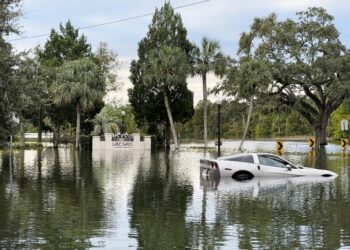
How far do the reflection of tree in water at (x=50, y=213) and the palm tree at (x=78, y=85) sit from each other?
109 ft

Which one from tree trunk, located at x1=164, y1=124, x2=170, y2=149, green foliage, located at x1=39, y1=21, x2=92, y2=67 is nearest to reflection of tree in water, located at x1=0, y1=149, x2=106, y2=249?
tree trunk, located at x1=164, y1=124, x2=170, y2=149

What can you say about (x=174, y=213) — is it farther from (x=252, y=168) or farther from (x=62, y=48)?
(x=62, y=48)

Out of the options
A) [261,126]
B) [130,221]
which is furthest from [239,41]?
[261,126]

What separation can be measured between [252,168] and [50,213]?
10684 millimetres

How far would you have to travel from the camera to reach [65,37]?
67.9m

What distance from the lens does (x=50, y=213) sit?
13602 mm

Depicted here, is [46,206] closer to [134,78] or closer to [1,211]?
[1,211]

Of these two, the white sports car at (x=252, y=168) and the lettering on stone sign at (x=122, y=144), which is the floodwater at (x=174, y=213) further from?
the lettering on stone sign at (x=122, y=144)

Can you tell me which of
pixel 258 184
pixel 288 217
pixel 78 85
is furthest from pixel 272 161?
pixel 78 85

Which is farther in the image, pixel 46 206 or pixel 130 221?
pixel 46 206

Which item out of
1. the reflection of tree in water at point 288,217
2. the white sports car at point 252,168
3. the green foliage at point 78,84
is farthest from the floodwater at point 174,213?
the green foliage at point 78,84

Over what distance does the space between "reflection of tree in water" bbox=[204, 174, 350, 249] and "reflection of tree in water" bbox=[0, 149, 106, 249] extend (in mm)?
2829

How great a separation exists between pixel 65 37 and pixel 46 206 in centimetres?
5527

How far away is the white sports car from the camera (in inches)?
888
